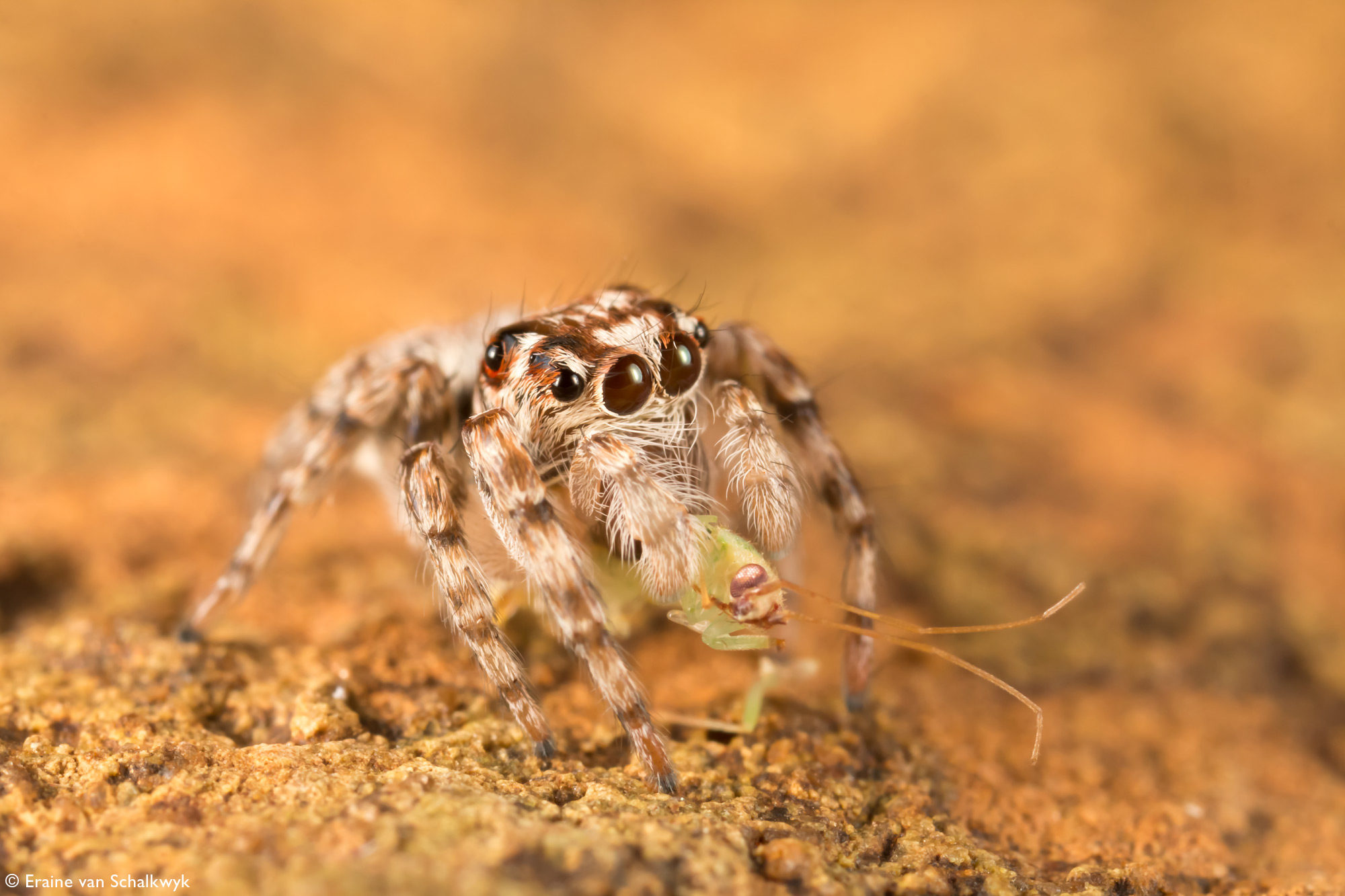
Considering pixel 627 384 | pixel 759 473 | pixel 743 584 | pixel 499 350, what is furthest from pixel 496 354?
pixel 743 584

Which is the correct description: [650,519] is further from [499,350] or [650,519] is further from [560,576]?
[499,350]

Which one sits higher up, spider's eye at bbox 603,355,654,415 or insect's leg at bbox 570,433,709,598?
spider's eye at bbox 603,355,654,415

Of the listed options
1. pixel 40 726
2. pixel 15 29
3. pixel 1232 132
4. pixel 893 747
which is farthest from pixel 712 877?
pixel 15 29

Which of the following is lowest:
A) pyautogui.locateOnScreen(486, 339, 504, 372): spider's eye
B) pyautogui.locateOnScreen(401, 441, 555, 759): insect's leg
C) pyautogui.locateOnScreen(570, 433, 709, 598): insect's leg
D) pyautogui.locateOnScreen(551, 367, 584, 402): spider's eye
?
pyautogui.locateOnScreen(401, 441, 555, 759): insect's leg

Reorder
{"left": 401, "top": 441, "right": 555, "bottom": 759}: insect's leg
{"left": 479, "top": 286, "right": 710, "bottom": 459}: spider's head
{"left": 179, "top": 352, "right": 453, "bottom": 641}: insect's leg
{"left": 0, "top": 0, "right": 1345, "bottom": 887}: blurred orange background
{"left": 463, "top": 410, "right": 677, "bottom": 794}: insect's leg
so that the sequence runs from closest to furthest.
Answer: {"left": 463, "top": 410, "right": 677, "bottom": 794}: insect's leg < {"left": 401, "top": 441, "right": 555, "bottom": 759}: insect's leg < {"left": 479, "top": 286, "right": 710, "bottom": 459}: spider's head < {"left": 179, "top": 352, "right": 453, "bottom": 641}: insect's leg < {"left": 0, "top": 0, "right": 1345, "bottom": 887}: blurred orange background

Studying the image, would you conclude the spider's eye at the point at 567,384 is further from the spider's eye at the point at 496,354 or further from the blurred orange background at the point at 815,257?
the blurred orange background at the point at 815,257

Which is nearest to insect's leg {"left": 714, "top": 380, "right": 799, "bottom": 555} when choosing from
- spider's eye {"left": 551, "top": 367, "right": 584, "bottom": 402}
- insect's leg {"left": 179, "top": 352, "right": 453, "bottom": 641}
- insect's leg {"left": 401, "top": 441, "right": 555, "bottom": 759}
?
spider's eye {"left": 551, "top": 367, "right": 584, "bottom": 402}

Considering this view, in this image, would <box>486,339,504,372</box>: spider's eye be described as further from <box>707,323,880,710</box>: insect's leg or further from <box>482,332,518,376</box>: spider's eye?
<box>707,323,880,710</box>: insect's leg
